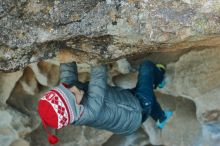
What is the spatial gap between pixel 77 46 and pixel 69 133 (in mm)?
1077

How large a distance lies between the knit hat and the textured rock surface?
18 cm

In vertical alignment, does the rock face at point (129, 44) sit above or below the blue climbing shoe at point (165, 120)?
above

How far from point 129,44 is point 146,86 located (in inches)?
22.0

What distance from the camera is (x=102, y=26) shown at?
1.82 meters

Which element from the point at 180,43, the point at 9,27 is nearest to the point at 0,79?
the point at 9,27

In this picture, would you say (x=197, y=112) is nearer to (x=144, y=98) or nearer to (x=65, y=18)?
(x=144, y=98)

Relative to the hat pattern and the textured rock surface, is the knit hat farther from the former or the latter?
the textured rock surface

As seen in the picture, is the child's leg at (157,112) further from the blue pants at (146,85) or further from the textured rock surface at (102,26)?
the textured rock surface at (102,26)

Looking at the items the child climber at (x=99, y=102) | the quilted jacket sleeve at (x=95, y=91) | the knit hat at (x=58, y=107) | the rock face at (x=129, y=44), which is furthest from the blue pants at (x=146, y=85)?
the knit hat at (x=58, y=107)

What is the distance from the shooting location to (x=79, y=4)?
1.81 metres

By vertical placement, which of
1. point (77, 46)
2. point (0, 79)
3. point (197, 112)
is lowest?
point (197, 112)

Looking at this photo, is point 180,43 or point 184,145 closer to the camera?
point 180,43

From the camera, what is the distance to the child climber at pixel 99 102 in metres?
1.97

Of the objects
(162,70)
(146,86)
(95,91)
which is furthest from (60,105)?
(162,70)
